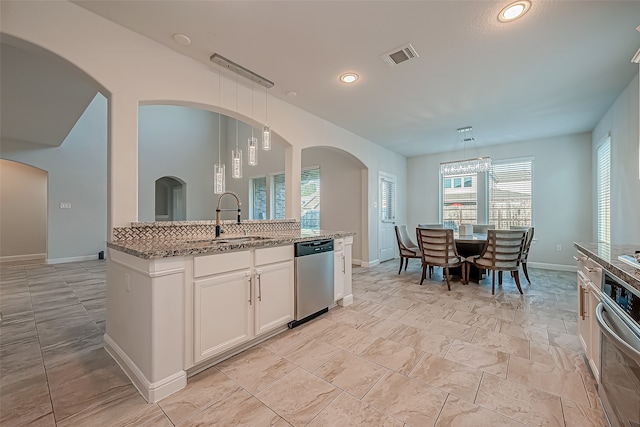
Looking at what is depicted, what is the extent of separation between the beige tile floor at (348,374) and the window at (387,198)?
3086 millimetres

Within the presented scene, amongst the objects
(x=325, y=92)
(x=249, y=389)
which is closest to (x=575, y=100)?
(x=325, y=92)

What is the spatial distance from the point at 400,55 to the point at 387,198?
155 inches

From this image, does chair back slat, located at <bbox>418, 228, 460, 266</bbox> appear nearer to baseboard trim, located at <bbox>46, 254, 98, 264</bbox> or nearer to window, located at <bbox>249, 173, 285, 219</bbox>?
window, located at <bbox>249, 173, 285, 219</bbox>

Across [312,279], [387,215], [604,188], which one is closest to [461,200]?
[387,215]

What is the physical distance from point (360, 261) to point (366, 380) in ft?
12.9

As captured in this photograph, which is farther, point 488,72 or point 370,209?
point 370,209

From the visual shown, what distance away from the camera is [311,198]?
662cm

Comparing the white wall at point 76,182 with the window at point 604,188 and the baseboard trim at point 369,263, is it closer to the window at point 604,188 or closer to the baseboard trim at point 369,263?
the baseboard trim at point 369,263

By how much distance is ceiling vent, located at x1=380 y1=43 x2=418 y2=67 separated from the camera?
95.7 inches

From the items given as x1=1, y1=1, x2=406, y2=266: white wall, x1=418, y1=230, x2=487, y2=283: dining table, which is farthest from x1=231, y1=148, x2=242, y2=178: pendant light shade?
x1=418, y1=230, x2=487, y2=283: dining table

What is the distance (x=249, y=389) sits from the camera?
1688 millimetres

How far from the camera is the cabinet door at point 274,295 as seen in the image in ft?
7.19

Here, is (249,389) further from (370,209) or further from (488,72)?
(370,209)

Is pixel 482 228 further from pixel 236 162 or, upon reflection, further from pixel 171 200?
pixel 171 200
